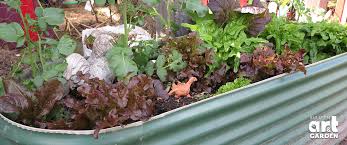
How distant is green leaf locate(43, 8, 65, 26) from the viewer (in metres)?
1.43

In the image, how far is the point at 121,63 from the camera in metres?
1.46

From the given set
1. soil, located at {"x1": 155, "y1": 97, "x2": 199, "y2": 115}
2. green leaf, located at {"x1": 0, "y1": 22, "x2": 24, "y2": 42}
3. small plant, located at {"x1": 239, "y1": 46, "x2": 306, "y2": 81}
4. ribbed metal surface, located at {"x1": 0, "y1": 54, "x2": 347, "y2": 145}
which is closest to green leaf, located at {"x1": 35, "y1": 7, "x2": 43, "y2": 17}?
green leaf, located at {"x1": 0, "y1": 22, "x2": 24, "y2": 42}

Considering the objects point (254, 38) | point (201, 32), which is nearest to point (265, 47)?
point (254, 38)

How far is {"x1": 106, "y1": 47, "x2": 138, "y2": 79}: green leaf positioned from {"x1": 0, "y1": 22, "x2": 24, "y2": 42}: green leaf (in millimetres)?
345

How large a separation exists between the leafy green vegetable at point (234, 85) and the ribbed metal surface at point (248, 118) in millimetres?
163

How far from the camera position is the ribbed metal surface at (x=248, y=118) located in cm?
118

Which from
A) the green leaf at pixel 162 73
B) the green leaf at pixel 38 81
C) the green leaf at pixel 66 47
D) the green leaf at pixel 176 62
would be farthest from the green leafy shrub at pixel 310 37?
the green leaf at pixel 38 81

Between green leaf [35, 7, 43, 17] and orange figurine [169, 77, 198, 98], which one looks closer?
green leaf [35, 7, 43, 17]

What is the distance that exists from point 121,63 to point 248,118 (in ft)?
1.82

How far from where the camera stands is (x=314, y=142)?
201 cm

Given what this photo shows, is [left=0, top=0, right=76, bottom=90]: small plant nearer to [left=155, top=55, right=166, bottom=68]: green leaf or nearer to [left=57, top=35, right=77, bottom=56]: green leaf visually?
[left=57, top=35, right=77, bottom=56]: green leaf

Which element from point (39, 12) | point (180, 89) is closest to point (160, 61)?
point (180, 89)

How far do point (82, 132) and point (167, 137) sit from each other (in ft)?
0.96

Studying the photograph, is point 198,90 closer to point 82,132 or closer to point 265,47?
point 265,47
